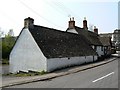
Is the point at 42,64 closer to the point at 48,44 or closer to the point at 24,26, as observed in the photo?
the point at 48,44

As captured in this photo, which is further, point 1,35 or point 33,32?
point 1,35

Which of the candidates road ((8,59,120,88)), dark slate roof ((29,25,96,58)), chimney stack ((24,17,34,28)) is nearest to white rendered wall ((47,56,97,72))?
dark slate roof ((29,25,96,58))

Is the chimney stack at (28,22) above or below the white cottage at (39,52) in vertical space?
above

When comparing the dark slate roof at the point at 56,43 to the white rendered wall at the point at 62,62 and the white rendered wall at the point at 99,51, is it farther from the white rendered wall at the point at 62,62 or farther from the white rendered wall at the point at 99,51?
the white rendered wall at the point at 99,51

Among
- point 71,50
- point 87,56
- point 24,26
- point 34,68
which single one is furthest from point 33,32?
point 87,56

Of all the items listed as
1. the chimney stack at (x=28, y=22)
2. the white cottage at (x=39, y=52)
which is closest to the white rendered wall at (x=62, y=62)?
the white cottage at (x=39, y=52)

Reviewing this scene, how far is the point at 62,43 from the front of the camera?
37812 mm

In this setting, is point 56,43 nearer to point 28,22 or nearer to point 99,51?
point 28,22

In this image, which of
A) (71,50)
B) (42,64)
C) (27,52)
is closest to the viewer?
(42,64)

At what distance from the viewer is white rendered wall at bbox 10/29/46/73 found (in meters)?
30.4

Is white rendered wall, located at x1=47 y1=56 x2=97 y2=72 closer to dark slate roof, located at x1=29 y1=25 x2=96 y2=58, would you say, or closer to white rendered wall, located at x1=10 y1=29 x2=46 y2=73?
dark slate roof, located at x1=29 y1=25 x2=96 y2=58

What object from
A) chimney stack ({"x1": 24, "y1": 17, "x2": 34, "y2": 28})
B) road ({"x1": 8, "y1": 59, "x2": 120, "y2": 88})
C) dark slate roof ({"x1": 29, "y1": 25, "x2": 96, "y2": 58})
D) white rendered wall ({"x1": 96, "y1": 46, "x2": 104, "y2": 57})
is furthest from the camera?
white rendered wall ({"x1": 96, "y1": 46, "x2": 104, "y2": 57})

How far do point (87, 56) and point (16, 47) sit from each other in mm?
14882

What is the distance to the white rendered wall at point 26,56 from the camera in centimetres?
3044
